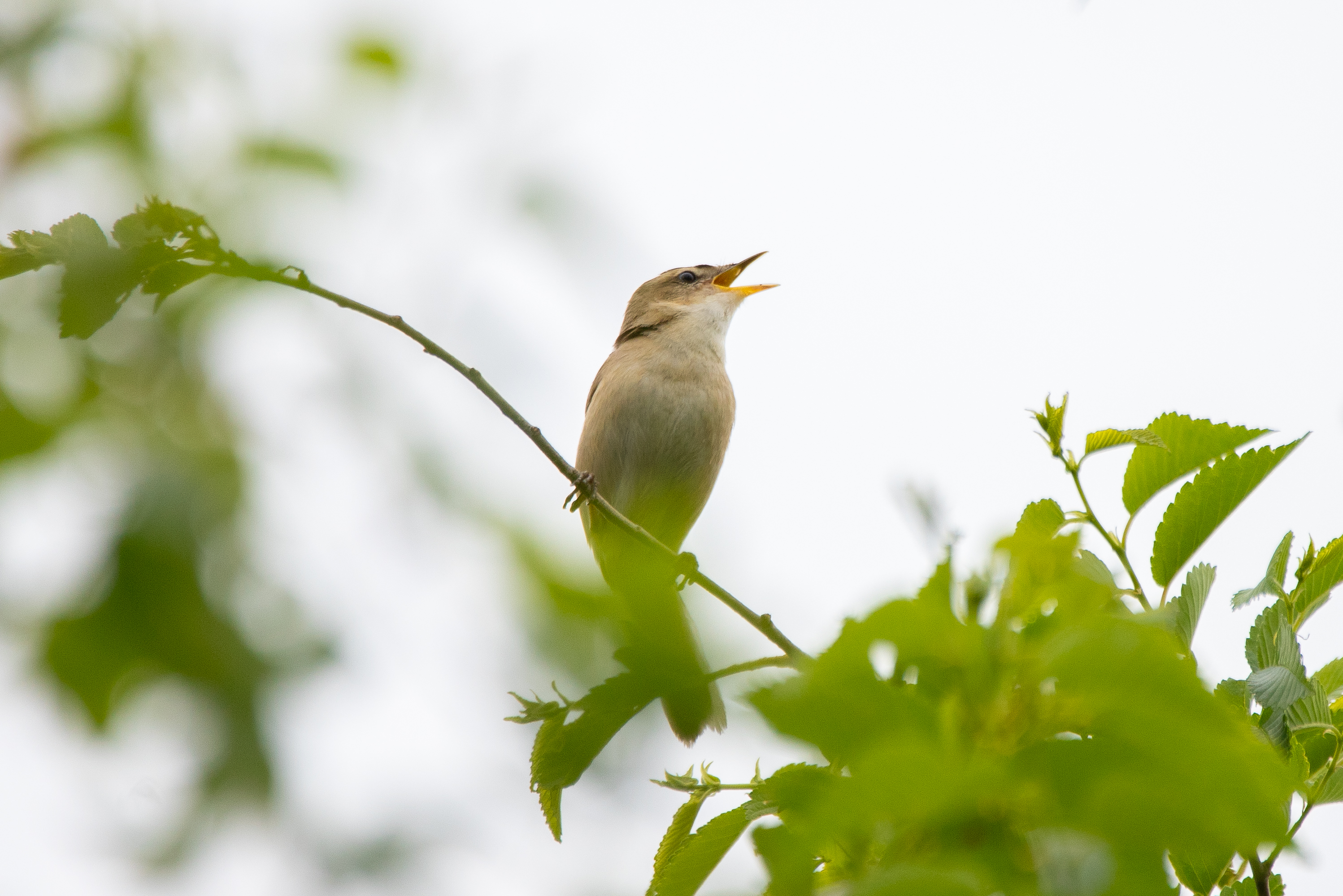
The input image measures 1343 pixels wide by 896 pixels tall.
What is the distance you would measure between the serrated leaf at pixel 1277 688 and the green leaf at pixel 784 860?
101 centimetres

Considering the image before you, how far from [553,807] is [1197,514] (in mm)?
1203

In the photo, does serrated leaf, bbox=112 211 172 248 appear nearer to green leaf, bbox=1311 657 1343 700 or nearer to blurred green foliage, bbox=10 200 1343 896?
blurred green foliage, bbox=10 200 1343 896

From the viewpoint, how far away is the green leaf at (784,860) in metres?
0.84

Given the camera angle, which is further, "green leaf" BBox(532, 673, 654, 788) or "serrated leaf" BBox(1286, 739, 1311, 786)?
"serrated leaf" BBox(1286, 739, 1311, 786)

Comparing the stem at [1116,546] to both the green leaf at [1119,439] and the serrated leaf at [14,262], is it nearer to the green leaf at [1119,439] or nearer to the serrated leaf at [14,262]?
the green leaf at [1119,439]

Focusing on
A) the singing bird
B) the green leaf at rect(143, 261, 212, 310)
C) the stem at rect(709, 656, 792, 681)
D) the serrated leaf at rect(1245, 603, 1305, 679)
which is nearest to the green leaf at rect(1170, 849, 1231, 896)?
the serrated leaf at rect(1245, 603, 1305, 679)

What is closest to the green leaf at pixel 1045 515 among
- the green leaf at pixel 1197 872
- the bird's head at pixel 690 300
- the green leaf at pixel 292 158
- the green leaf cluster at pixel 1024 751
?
the green leaf at pixel 1197 872

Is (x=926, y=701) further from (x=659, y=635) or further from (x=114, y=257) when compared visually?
(x=114, y=257)

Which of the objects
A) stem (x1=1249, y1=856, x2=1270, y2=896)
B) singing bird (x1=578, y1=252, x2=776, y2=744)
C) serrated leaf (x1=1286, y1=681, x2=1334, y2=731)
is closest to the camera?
stem (x1=1249, y1=856, x2=1270, y2=896)

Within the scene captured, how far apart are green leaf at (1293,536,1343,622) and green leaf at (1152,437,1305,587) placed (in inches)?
7.0

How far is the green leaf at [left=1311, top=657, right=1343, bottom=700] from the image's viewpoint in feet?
6.24

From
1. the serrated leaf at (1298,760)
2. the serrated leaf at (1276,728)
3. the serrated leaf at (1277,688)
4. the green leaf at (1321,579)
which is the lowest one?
the serrated leaf at (1298,760)

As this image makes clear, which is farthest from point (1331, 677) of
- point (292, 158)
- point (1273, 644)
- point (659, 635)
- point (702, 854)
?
point (292, 158)

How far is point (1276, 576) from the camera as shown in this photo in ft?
6.31
